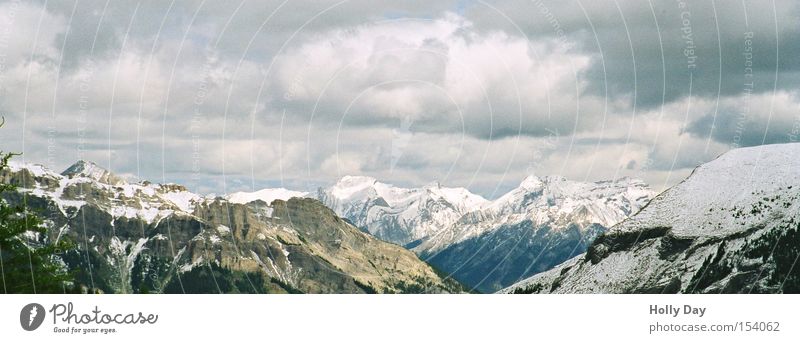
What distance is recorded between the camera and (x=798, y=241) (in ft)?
552

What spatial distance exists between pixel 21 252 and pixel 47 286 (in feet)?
→ 12.8
